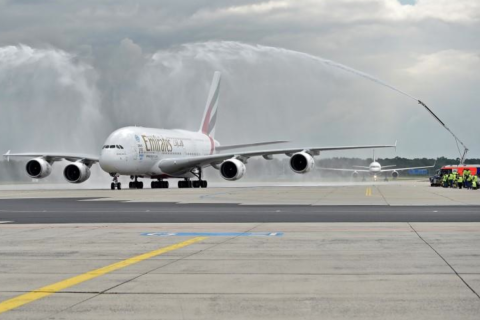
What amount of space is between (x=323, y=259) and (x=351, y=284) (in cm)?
289

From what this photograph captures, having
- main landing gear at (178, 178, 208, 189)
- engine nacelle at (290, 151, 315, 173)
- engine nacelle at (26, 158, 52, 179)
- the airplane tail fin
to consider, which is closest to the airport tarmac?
engine nacelle at (290, 151, 315, 173)

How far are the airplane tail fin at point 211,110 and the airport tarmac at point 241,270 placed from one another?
57.7 metres

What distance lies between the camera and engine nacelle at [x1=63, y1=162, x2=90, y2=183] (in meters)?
58.2

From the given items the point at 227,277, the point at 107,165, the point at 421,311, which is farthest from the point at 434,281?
the point at 107,165

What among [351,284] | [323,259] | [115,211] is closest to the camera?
[351,284]

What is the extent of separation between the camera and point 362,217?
24078 millimetres

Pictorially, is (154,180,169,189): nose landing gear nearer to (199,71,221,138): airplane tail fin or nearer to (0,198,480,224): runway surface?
(199,71,221,138): airplane tail fin

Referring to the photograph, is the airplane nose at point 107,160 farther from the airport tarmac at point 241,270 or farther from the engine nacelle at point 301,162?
the airport tarmac at point 241,270

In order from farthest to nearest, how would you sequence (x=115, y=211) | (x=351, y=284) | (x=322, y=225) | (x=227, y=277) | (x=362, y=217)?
1. (x=115, y=211)
2. (x=362, y=217)
3. (x=322, y=225)
4. (x=227, y=277)
5. (x=351, y=284)

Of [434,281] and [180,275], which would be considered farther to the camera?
[180,275]

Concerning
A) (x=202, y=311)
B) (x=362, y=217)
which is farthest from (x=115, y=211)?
(x=202, y=311)

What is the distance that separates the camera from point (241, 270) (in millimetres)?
11375

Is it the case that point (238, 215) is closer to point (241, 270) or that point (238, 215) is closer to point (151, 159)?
point (241, 270)

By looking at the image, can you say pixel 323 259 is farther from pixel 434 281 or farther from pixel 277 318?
pixel 277 318
